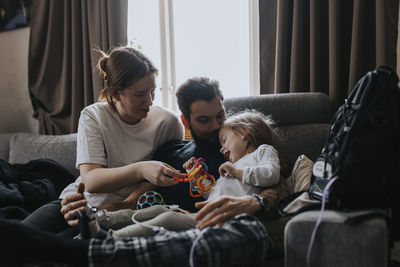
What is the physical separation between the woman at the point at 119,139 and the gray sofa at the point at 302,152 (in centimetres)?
52

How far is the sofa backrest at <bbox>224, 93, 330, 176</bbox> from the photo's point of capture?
192 cm

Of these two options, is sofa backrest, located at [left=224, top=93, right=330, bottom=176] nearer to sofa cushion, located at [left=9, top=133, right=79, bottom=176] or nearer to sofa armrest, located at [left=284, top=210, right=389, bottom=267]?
sofa armrest, located at [left=284, top=210, right=389, bottom=267]

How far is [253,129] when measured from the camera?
156 cm

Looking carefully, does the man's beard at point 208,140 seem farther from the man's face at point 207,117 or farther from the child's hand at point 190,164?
the child's hand at point 190,164

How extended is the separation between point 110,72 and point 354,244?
1218mm

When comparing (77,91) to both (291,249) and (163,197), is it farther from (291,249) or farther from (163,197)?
(291,249)

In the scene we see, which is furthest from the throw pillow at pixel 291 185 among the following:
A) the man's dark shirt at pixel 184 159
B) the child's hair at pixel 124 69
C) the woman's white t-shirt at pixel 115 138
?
the child's hair at pixel 124 69

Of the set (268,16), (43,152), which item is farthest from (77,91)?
(268,16)

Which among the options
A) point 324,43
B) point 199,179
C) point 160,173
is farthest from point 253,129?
point 324,43

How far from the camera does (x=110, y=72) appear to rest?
161 centimetres

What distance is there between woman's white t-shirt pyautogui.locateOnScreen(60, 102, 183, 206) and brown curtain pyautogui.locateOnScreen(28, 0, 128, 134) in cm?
118

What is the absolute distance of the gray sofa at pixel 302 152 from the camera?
95 centimetres

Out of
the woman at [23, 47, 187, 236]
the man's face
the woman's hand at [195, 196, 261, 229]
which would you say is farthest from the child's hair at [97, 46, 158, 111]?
the woman's hand at [195, 196, 261, 229]

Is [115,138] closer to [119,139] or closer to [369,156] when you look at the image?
[119,139]
